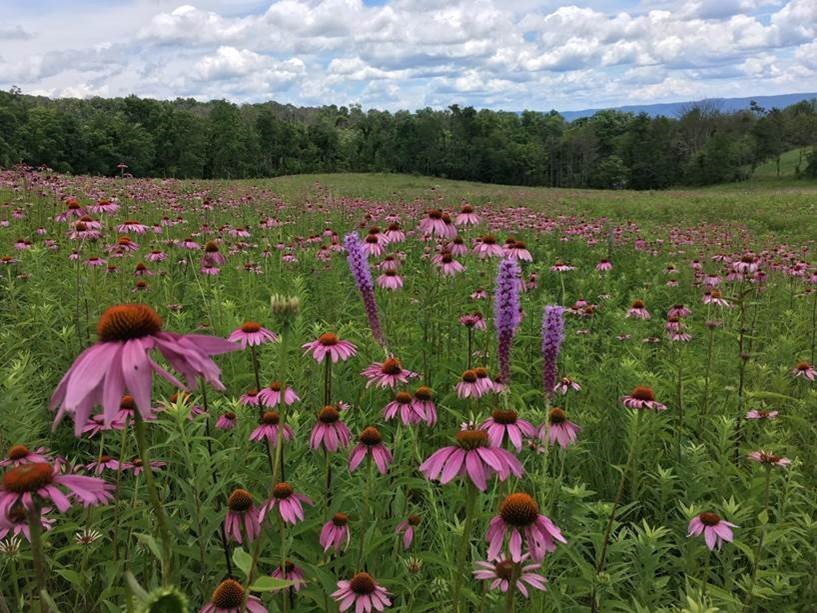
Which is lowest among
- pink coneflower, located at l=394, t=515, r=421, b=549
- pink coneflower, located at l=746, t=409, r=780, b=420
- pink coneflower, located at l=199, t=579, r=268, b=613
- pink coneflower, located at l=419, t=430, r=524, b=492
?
pink coneflower, located at l=746, t=409, r=780, b=420

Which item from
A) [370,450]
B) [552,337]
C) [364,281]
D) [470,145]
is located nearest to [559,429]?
[552,337]

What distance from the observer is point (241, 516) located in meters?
1.61

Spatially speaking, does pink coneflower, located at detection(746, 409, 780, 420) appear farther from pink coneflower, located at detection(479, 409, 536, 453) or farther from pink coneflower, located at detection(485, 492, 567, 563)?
A: pink coneflower, located at detection(485, 492, 567, 563)

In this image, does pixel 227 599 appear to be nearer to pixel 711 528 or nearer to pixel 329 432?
pixel 329 432

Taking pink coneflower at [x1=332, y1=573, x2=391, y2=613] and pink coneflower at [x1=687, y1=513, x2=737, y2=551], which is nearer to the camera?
pink coneflower at [x1=332, y1=573, x2=391, y2=613]

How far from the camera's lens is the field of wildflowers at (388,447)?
4.19 ft

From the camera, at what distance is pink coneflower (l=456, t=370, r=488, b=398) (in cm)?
228

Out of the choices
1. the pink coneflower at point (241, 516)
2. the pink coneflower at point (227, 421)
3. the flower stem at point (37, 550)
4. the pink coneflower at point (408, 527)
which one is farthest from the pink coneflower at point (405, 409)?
the flower stem at point (37, 550)

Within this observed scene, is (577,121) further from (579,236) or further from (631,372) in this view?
(631,372)

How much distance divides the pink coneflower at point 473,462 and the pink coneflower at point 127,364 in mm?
589

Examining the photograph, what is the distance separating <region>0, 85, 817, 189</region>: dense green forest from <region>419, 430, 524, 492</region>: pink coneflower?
166 feet

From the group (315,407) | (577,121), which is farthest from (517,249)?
(577,121)

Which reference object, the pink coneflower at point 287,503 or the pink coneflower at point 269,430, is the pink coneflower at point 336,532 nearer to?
the pink coneflower at point 287,503

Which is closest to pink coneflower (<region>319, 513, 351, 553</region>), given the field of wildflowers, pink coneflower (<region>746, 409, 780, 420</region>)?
the field of wildflowers
